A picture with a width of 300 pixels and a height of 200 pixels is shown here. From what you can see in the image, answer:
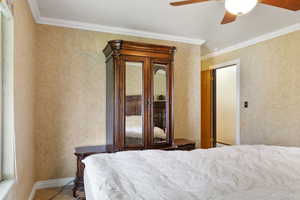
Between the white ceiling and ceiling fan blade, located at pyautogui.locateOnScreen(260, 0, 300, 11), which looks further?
the white ceiling

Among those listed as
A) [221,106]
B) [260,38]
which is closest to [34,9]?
[260,38]

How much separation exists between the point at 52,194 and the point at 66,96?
132 cm

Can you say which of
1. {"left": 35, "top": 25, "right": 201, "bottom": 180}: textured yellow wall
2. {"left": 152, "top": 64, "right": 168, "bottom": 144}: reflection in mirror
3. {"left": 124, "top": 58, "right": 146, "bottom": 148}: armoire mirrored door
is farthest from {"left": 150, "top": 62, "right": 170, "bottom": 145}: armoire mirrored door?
{"left": 35, "top": 25, "right": 201, "bottom": 180}: textured yellow wall

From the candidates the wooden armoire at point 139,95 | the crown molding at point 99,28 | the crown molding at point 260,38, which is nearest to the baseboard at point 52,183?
the wooden armoire at point 139,95

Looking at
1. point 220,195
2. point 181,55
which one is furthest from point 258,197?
point 181,55

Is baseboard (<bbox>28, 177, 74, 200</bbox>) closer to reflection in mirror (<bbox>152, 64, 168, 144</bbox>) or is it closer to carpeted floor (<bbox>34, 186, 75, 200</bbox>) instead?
carpeted floor (<bbox>34, 186, 75, 200</bbox>)

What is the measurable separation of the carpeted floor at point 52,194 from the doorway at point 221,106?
3.08 metres

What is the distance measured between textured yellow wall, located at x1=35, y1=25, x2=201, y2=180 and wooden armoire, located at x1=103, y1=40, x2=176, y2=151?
23 centimetres

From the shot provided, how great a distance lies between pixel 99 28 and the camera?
3.16 m

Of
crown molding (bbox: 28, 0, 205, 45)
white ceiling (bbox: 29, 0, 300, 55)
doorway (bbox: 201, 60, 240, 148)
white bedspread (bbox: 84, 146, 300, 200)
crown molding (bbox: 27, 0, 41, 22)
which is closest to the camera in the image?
white bedspread (bbox: 84, 146, 300, 200)

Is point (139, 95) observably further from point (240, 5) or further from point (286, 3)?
point (286, 3)

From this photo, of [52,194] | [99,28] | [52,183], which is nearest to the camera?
[52,194]

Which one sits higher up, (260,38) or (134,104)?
(260,38)

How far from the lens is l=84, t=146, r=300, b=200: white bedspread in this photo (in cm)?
98
